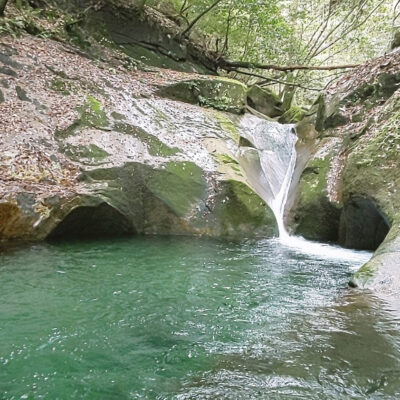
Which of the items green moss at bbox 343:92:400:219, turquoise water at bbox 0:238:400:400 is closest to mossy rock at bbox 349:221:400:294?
turquoise water at bbox 0:238:400:400

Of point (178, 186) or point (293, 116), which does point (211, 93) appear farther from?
point (178, 186)

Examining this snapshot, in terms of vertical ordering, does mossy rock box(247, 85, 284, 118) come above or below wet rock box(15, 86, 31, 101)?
above

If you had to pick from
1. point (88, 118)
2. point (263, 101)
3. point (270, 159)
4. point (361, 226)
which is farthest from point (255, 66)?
point (361, 226)

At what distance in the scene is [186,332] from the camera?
3504 millimetres

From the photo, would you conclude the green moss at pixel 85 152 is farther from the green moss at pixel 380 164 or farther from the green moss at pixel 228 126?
the green moss at pixel 380 164

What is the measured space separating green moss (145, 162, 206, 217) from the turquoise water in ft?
7.49

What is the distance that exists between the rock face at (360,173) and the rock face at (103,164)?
4.14 ft

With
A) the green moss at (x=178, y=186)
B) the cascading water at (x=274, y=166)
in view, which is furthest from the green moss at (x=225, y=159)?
the green moss at (x=178, y=186)

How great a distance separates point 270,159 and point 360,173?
4.31 meters

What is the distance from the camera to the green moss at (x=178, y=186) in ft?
26.4

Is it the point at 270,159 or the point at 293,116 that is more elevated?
the point at 293,116

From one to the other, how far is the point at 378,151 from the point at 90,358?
6281mm

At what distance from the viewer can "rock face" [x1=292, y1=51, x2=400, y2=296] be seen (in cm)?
598

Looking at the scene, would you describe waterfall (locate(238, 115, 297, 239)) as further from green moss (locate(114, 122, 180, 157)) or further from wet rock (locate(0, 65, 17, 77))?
wet rock (locate(0, 65, 17, 77))
